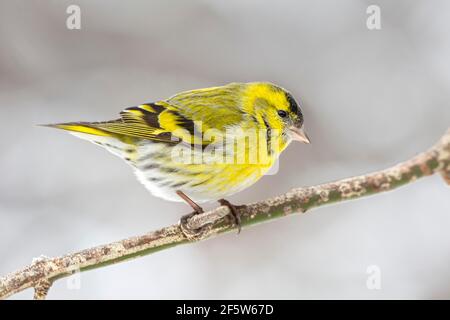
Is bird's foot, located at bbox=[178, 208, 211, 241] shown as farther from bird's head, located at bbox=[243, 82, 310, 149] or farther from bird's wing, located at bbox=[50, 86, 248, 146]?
bird's head, located at bbox=[243, 82, 310, 149]

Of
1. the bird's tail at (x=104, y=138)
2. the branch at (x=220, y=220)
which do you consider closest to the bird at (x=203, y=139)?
the bird's tail at (x=104, y=138)

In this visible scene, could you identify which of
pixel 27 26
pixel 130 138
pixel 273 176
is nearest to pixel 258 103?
pixel 130 138

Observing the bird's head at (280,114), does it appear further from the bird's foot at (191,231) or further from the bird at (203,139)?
the bird's foot at (191,231)

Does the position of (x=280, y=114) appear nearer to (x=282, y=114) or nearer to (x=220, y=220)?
(x=282, y=114)

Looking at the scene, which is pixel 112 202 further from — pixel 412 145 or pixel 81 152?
pixel 412 145

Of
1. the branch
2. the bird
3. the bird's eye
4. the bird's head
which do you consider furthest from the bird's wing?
the branch

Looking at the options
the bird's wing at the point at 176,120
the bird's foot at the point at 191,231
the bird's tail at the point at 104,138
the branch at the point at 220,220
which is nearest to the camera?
the branch at the point at 220,220

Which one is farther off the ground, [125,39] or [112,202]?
[125,39]


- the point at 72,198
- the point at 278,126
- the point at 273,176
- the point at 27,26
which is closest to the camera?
the point at 278,126

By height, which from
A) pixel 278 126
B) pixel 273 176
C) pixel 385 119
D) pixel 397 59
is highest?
pixel 397 59
